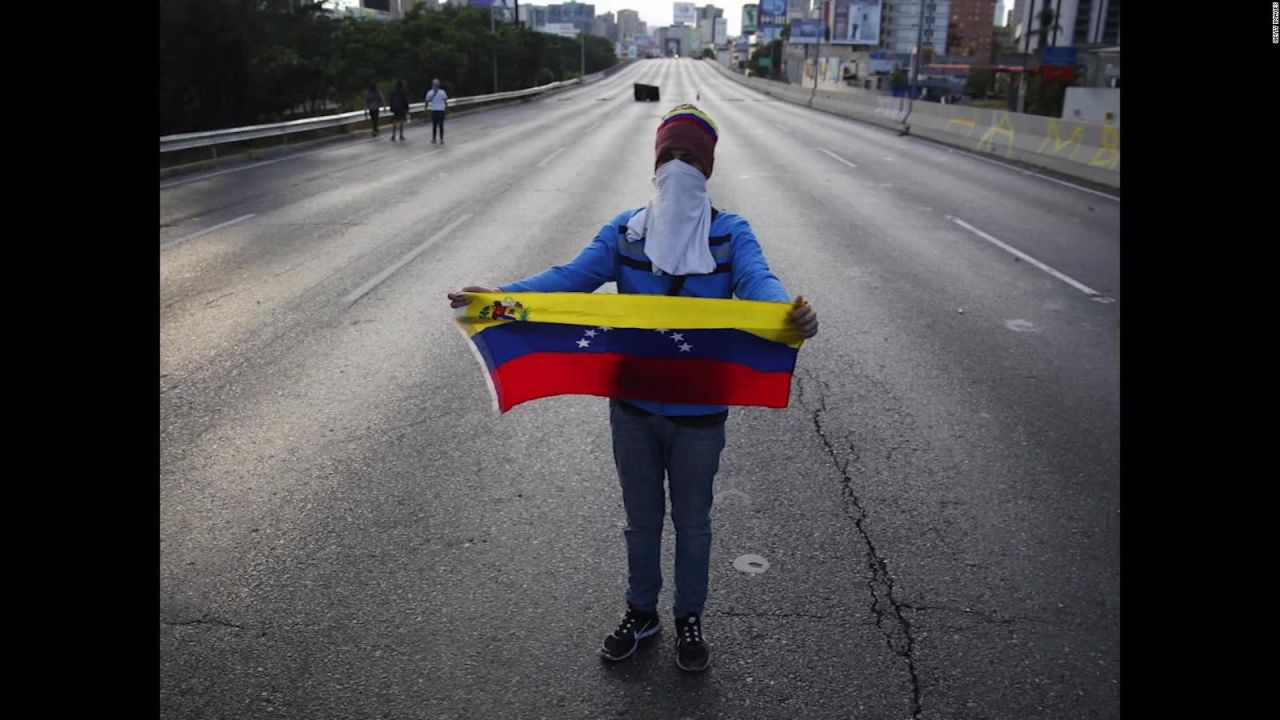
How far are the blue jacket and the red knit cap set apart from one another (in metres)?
0.25

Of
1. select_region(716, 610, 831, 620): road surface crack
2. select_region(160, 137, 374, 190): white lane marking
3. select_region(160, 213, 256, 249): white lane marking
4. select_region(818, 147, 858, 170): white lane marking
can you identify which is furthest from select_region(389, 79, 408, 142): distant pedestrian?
select_region(716, 610, 831, 620): road surface crack

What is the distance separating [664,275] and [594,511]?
1825 millimetres

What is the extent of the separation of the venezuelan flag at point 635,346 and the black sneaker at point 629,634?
92 cm

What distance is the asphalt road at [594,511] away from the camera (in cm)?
347

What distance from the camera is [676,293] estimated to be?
138 inches

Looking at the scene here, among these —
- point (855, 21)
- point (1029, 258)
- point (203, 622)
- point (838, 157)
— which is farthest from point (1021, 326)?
point (855, 21)

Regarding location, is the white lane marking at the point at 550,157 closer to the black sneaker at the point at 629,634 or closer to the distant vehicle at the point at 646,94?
the black sneaker at the point at 629,634

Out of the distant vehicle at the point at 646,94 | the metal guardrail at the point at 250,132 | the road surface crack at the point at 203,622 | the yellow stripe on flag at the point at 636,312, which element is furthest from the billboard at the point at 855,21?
the road surface crack at the point at 203,622

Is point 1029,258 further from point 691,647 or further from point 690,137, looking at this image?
point 691,647

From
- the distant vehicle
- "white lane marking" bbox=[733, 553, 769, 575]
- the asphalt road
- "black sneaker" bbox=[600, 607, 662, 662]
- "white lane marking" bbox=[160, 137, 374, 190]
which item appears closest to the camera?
the asphalt road

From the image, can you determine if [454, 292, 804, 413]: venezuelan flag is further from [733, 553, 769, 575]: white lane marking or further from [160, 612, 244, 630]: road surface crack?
[160, 612, 244, 630]: road surface crack

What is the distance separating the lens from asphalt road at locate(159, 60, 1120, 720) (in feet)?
11.4
